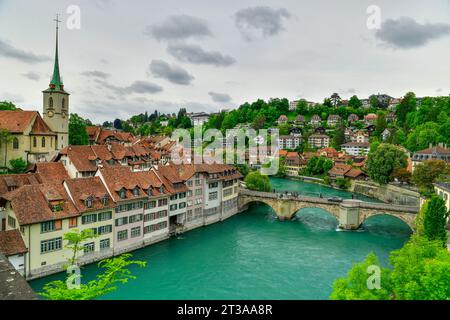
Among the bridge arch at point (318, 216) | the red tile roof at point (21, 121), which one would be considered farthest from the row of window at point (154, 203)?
the bridge arch at point (318, 216)

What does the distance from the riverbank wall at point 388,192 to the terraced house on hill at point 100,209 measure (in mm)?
30558

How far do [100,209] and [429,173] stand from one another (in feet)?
144

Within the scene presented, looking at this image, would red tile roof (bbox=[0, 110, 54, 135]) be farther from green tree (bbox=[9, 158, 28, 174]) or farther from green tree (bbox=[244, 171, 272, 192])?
green tree (bbox=[244, 171, 272, 192])

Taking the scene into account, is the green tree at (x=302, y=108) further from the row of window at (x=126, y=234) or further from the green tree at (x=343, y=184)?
the row of window at (x=126, y=234)

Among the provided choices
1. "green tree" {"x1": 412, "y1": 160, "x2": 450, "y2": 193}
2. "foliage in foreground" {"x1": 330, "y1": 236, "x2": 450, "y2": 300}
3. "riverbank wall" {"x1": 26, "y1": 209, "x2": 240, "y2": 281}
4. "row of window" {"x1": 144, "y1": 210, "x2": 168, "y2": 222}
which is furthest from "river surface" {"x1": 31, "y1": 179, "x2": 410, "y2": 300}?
"green tree" {"x1": 412, "y1": 160, "x2": 450, "y2": 193}

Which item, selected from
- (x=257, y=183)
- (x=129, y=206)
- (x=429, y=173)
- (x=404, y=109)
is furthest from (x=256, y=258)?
(x=404, y=109)

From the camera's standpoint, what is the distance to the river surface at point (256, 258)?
2550cm

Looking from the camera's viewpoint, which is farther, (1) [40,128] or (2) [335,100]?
(2) [335,100]

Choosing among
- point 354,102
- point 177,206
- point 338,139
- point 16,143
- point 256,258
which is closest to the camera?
point 256,258

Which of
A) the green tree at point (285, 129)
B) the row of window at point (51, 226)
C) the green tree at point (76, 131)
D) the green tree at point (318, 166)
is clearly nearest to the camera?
the row of window at point (51, 226)

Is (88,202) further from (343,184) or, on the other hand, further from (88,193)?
(343,184)

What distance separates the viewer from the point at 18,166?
38688 millimetres

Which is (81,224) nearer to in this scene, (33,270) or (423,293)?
(33,270)

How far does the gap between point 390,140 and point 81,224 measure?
3335 inches
